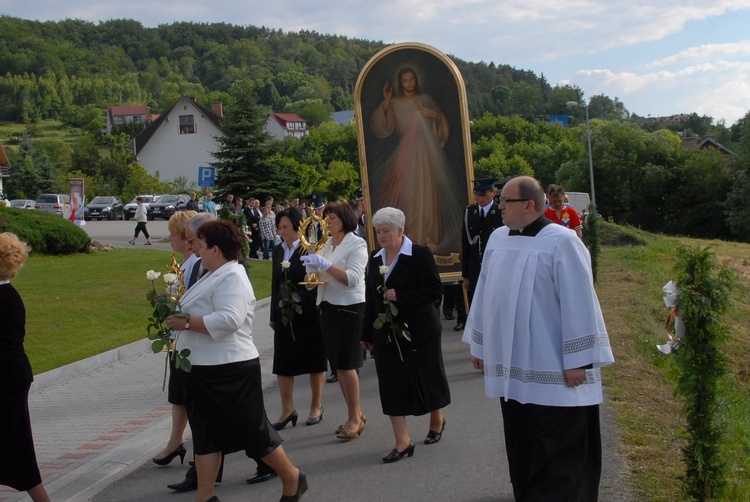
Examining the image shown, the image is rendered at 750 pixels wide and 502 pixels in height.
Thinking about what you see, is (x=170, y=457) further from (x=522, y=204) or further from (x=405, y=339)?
(x=522, y=204)

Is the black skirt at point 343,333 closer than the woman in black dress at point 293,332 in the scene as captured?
Yes

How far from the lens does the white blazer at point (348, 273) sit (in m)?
7.12

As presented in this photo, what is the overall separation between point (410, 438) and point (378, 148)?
7.00 m

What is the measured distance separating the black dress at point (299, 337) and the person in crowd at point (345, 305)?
7.7 inches

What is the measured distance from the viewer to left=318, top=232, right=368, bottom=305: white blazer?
712 centimetres

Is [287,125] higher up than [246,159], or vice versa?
[287,125]

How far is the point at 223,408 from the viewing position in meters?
5.16

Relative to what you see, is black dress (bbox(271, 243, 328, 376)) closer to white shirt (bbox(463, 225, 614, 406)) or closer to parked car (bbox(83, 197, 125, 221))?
white shirt (bbox(463, 225, 614, 406))

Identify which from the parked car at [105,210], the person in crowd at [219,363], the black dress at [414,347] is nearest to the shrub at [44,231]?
the black dress at [414,347]

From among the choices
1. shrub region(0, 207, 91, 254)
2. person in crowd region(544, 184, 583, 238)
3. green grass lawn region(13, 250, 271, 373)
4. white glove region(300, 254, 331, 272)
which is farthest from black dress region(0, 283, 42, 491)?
shrub region(0, 207, 91, 254)

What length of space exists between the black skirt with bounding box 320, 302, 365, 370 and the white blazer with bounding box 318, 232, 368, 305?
7 cm

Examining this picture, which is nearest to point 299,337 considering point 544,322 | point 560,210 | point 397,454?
point 397,454

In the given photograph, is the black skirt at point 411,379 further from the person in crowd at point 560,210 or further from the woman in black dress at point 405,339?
the person in crowd at point 560,210

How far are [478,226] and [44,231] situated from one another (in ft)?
47.6
